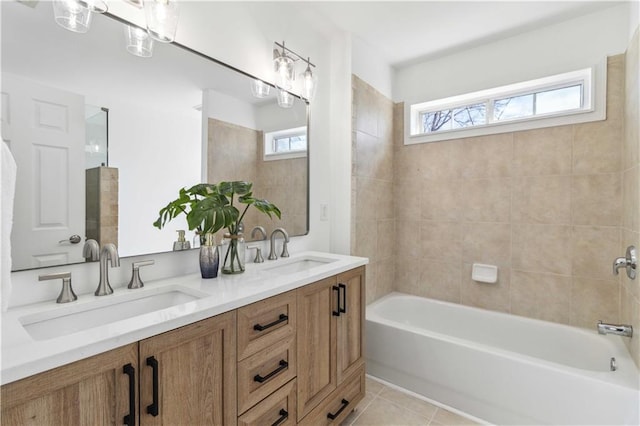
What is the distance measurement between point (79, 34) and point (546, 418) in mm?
2827

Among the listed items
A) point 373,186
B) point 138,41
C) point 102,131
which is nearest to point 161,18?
point 138,41

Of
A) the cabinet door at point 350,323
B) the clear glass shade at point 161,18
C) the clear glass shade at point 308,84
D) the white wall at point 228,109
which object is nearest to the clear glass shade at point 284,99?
the clear glass shade at point 308,84

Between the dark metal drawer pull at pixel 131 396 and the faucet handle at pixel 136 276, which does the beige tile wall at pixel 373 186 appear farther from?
the dark metal drawer pull at pixel 131 396

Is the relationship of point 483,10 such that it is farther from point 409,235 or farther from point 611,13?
point 409,235

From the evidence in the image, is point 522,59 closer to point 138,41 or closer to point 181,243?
point 138,41

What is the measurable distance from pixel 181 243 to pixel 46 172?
0.57 metres

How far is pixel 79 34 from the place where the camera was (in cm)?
115

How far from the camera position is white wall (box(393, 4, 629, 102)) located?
6.80ft

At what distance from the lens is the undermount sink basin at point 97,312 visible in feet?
3.07

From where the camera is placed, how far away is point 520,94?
8.07 feet

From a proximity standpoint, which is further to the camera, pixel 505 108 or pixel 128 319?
pixel 505 108

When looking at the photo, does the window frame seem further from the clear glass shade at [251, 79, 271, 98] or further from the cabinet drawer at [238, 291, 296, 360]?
the cabinet drawer at [238, 291, 296, 360]

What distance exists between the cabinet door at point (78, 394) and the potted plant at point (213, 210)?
0.58m

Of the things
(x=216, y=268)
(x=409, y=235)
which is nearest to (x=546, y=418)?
(x=409, y=235)
